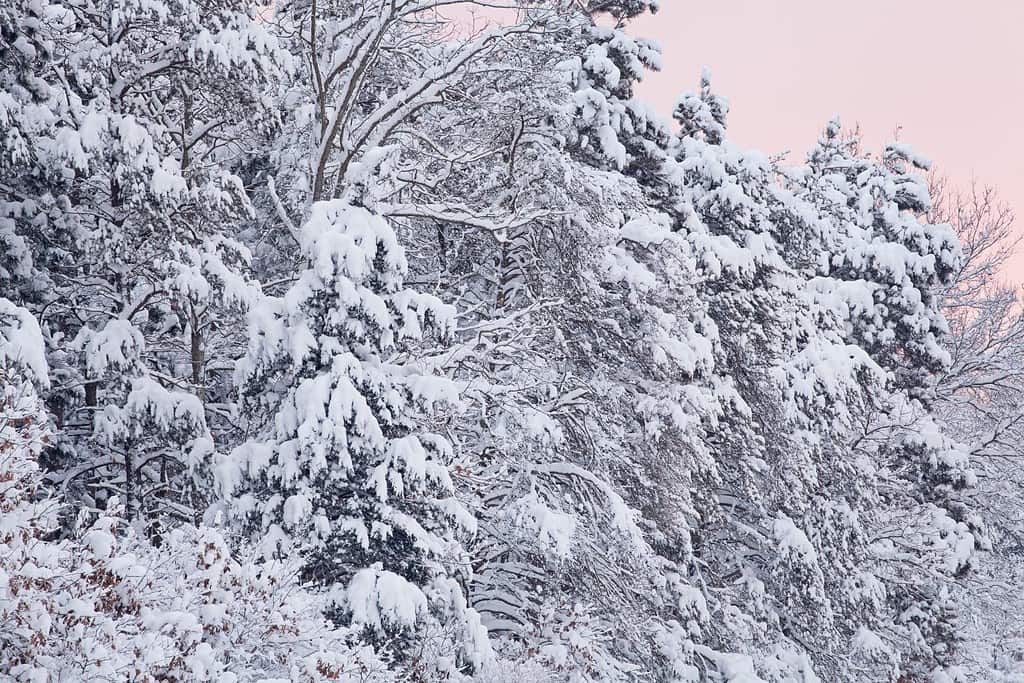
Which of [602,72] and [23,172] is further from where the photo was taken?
[602,72]

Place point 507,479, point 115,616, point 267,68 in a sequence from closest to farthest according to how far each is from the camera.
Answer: point 115,616
point 267,68
point 507,479

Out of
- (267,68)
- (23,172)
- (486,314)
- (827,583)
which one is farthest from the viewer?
(827,583)

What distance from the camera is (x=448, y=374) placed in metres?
12.6

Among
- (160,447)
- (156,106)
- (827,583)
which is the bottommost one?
(827,583)

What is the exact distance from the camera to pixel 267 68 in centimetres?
1220

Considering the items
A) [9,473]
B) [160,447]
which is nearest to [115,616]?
[9,473]

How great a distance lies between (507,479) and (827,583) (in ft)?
24.5

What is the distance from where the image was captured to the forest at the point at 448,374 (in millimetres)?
9555

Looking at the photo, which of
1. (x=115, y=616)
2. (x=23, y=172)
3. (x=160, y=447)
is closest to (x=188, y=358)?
(x=160, y=447)

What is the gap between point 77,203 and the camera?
42.0 ft

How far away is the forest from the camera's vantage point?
955 centimetres

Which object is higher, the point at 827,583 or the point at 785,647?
the point at 827,583

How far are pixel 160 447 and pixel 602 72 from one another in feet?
31.0

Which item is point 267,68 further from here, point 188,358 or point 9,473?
point 9,473
